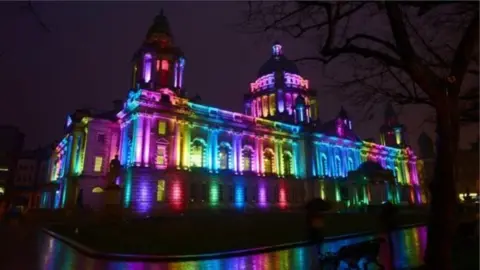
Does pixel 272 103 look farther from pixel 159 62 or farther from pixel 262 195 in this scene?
pixel 159 62

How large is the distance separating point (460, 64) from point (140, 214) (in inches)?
1412

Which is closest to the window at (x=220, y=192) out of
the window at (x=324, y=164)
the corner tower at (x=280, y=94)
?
the window at (x=324, y=164)

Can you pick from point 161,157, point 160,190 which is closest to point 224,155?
point 161,157

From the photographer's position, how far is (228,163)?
51.9 m

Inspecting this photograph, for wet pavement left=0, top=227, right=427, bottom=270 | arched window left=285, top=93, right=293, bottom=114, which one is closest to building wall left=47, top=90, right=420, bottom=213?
arched window left=285, top=93, right=293, bottom=114

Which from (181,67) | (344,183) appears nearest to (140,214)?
(181,67)

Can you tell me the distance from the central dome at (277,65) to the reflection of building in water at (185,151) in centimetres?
1236

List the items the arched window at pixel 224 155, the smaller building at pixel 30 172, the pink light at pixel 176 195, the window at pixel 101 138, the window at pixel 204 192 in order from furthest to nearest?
the smaller building at pixel 30 172 → the arched window at pixel 224 155 → the window at pixel 101 138 → the window at pixel 204 192 → the pink light at pixel 176 195

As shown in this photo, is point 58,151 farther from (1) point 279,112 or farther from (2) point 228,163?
(1) point 279,112

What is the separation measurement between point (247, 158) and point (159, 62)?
20.7m

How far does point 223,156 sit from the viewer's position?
51781 millimetres

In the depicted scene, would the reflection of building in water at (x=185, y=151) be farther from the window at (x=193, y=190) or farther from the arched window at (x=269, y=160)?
the arched window at (x=269, y=160)

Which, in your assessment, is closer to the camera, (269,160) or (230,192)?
(230,192)

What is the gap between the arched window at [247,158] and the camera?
5403 cm
